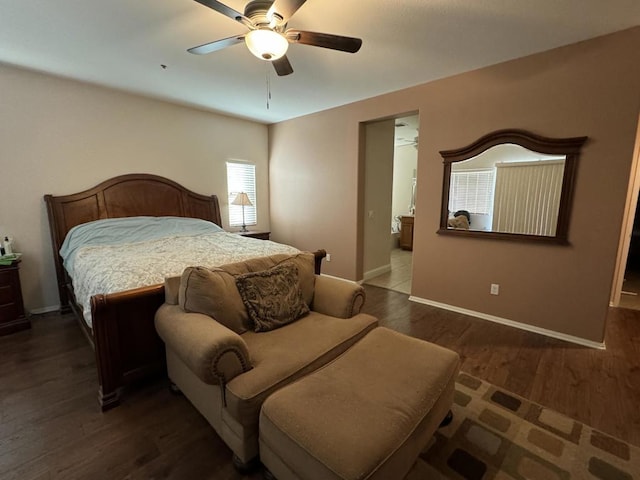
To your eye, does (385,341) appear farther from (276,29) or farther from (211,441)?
(276,29)

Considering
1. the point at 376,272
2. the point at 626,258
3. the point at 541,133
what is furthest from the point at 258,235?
the point at 626,258

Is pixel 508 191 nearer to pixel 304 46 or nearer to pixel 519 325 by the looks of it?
pixel 519 325

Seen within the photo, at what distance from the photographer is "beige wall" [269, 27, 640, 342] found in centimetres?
245

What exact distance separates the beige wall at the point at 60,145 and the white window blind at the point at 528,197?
424 centimetres

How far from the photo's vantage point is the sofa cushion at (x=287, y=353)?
136 cm

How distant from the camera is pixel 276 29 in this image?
1883 mm

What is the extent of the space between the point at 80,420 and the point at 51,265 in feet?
8.15

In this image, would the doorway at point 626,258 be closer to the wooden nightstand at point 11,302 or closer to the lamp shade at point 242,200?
the lamp shade at point 242,200

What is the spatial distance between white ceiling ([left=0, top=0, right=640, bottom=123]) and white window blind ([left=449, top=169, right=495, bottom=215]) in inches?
Result: 43.4

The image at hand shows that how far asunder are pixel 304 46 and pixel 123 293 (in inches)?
96.0

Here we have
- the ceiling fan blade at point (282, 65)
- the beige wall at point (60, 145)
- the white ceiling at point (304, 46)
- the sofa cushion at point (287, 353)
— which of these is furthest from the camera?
the beige wall at point (60, 145)

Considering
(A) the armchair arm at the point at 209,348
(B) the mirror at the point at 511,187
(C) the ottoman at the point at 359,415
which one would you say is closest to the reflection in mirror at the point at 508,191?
(B) the mirror at the point at 511,187

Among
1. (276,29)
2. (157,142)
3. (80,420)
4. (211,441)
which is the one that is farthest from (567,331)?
(157,142)

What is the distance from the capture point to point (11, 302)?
2852mm
